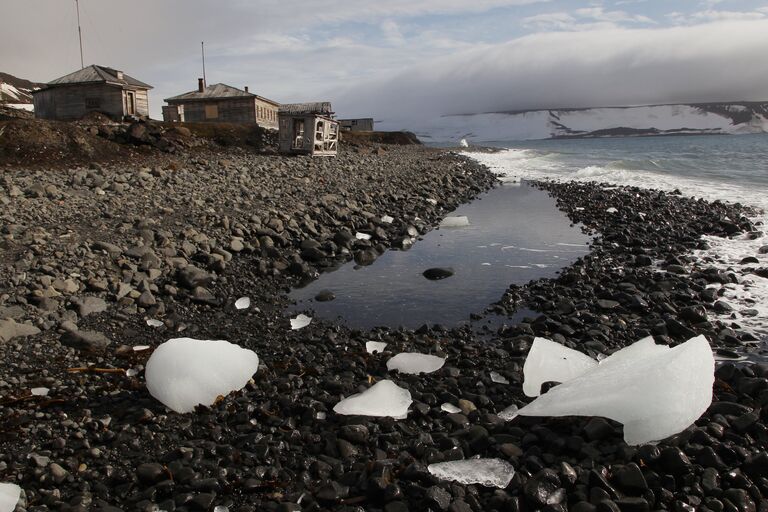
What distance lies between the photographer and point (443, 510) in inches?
108

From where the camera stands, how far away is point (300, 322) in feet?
19.5

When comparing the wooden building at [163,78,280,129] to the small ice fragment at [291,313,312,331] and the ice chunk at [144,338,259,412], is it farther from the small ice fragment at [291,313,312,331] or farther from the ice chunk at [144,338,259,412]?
the ice chunk at [144,338,259,412]

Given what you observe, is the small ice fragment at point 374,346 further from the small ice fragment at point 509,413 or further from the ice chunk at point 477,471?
the ice chunk at point 477,471

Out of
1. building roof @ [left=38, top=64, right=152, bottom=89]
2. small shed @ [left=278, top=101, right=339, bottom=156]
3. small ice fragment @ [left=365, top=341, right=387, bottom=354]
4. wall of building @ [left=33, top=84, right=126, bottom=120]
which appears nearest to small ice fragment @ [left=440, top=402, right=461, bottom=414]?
small ice fragment @ [left=365, top=341, right=387, bottom=354]

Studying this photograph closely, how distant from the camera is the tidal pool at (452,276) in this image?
6.48 metres

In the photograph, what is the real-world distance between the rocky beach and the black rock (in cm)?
126

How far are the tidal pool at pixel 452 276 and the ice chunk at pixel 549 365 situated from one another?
170 cm

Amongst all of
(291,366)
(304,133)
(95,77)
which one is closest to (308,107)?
(95,77)

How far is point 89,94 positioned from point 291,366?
90.9 ft

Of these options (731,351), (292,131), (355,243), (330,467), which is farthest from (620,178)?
(330,467)

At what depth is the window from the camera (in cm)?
3162

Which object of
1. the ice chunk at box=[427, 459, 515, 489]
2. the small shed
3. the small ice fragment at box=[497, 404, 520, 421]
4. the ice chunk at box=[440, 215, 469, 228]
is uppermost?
the small shed

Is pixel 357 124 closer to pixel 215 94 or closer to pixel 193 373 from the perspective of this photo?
pixel 215 94

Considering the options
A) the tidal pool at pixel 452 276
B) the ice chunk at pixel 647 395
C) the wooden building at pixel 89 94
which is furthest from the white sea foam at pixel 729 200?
the wooden building at pixel 89 94
